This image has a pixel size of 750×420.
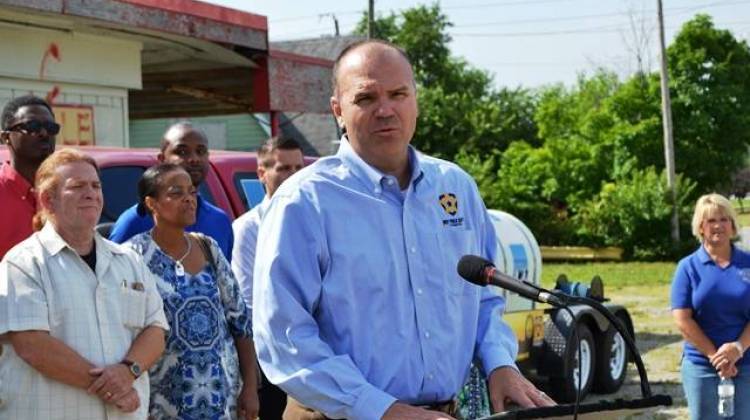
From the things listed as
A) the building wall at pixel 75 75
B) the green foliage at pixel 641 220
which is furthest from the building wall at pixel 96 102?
the green foliage at pixel 641 220

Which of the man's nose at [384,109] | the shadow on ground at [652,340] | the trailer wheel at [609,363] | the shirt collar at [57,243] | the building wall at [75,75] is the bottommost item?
the shadow on ground at [652,340]

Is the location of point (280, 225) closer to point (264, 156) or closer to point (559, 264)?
point (264, 156)

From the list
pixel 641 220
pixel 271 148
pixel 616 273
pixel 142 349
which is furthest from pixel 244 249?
pixel 641 220

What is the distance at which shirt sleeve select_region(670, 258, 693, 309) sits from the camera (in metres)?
6.72

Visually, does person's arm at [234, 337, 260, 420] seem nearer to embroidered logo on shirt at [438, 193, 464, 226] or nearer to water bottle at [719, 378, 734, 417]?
embroidered logo on shirt at [438, 193, 464, 226]

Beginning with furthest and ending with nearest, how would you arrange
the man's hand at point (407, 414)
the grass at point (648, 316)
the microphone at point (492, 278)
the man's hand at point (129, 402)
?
the grass at point (648, 316) < the man's hand at point (129, 402) < the man's hand at point (407, 414) < the microphone at point (492, 278)

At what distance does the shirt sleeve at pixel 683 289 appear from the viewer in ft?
22.0

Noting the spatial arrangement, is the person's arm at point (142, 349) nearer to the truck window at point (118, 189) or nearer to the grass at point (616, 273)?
the truck window at point (118, 189)

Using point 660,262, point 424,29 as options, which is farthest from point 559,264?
A: point 424,29

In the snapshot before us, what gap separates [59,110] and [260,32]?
246 centimetres

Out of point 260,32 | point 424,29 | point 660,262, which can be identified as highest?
point 424,29

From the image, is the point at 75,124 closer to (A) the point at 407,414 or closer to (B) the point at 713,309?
(B) the point at 713,309

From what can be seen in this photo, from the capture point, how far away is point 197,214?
5582 mm

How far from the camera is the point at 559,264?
1304 inches
